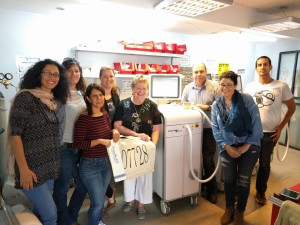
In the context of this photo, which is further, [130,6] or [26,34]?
[26,34]

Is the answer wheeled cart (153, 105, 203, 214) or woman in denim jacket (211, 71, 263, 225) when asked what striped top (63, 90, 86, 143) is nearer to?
wheeled cart (153, 105, 203, 214)

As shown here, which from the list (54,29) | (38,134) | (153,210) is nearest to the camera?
(38,134)

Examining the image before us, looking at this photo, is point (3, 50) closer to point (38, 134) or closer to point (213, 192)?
point (38, 134)

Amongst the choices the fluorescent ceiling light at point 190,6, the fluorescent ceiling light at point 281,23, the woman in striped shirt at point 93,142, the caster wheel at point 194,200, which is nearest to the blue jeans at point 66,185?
the woman in striped shirt at point 93,142

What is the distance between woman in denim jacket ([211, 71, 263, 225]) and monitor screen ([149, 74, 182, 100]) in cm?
64

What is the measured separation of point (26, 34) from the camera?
2.79 meters

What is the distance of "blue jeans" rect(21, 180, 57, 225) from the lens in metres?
1.37

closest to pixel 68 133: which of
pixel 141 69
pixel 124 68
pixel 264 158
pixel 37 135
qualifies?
pixel 37 135

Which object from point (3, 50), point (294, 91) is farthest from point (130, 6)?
point (294, 91)

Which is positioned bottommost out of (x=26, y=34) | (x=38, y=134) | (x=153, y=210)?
(x=153, y=210)

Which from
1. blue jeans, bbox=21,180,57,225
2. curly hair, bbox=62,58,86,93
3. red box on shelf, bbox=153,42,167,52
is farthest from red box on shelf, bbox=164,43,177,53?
blue jeans, bbox=21,180,57,225

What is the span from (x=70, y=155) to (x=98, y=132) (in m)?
0.31

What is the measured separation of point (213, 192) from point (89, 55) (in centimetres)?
245

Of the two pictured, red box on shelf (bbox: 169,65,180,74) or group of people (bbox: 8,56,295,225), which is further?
red box on shelf (bbox: 169,65,180,74)
